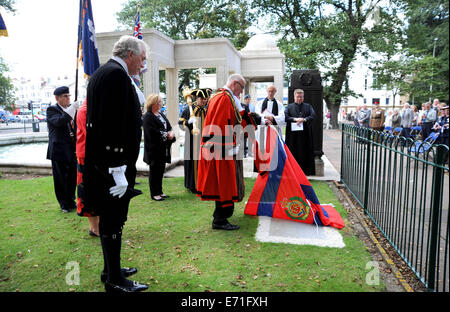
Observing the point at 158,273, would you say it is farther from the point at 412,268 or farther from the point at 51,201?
the point at 51,201

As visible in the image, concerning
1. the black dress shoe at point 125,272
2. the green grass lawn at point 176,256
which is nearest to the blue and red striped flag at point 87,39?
the green grass lawn at point 176,256

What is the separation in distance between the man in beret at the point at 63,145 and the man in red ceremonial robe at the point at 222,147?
224 centimetres

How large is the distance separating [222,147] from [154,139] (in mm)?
2136

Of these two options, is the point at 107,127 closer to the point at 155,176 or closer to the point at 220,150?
the point at 220,150

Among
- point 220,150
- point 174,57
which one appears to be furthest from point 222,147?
point 174,57

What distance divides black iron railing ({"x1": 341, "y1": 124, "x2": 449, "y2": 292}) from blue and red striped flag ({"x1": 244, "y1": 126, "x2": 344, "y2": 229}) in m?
0.66

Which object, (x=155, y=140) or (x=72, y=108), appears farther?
(x=155, y=140)

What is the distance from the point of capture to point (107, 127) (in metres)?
2.67

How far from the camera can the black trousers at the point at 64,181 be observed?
18.4 feet

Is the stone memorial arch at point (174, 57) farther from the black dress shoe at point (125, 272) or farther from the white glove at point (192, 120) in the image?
the black dress shoe at point (125, 272)

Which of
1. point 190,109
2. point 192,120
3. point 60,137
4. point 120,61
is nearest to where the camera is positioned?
point 120,61

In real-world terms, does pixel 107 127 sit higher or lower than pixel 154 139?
higher
